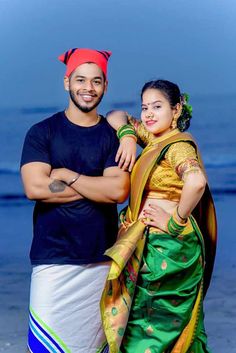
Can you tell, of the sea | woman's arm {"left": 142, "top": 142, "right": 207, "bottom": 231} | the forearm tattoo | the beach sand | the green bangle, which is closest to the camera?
woman's arm {"left": 142, "top": 142, "right": 207, "bottom": 231}

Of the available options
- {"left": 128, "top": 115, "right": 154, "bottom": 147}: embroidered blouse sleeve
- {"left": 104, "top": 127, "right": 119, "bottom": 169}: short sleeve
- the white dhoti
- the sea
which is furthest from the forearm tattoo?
the sea

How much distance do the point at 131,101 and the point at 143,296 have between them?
525cm

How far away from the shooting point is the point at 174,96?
150 inches

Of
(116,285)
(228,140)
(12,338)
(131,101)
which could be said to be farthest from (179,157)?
(228,140)

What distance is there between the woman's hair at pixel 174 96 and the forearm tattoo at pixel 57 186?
449 millimetres

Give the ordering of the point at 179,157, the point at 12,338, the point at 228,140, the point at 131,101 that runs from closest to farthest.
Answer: the point at 179,157 < the point at 12,338 < the point at 131,101 < the point at 228,140

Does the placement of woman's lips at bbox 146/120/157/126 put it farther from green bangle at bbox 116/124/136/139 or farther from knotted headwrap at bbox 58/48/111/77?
knotted headwrap at bbox 58/48/111/77

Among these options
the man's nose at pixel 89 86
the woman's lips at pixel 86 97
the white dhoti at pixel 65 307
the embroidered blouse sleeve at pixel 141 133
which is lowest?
the white dhoti at pixel 65 307

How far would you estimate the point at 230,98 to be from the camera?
934 cm

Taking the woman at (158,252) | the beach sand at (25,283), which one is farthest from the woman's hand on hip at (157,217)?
the beach sand at (25,283)

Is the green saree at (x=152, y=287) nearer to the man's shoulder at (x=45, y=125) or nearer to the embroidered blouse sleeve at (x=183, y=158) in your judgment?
the embroidered blouse sleeve at (x=183, y=158)

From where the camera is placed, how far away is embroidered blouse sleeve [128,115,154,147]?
396cm

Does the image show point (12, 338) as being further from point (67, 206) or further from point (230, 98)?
point (230, 98)

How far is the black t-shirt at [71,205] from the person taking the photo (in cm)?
381
